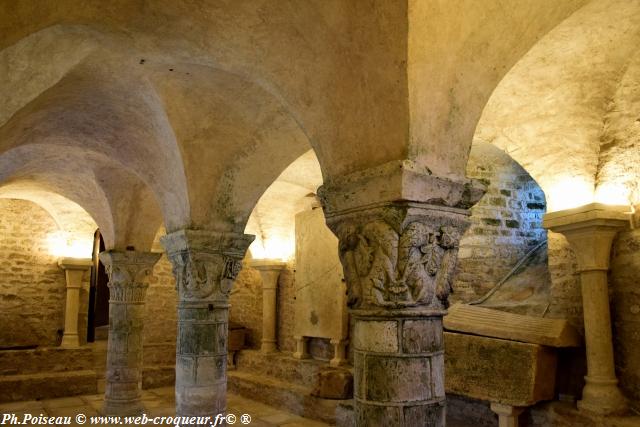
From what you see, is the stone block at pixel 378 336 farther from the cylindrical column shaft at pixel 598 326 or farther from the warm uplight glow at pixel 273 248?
the warm uplight glow at pixel 273 248

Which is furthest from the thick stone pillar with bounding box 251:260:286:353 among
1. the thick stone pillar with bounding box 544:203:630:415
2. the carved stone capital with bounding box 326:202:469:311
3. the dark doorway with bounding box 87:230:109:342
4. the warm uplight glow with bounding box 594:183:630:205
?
the carved stone capital with bounding box 326:202:469:311

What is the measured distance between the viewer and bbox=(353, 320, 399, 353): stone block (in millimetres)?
2408

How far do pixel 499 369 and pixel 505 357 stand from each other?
13 cm

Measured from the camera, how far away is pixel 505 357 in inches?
183

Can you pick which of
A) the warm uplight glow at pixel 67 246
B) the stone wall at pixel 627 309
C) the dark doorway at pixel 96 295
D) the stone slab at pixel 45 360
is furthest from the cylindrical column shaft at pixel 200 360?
the dark doorway at pixel 96 295

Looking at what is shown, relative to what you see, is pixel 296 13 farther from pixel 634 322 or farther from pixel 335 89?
pixel 634 322

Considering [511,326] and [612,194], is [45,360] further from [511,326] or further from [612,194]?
[612,194]

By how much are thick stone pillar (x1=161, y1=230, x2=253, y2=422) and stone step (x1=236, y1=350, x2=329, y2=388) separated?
300cm

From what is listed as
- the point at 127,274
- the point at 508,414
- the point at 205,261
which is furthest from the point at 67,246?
the point at 508,414

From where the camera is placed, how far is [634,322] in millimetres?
4156

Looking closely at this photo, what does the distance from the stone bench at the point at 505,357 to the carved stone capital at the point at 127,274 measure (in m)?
4.03

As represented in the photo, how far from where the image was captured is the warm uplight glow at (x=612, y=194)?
4.27 m

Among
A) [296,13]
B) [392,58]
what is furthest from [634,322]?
[296,13]

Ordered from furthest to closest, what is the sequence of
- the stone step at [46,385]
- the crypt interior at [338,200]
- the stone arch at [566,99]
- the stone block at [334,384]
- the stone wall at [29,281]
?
the stone wall at [29,281]
the stone step at [46,385]
the stone block at [334,384]
the stone arch at [566,99]
the crypt interior at [338,200]
